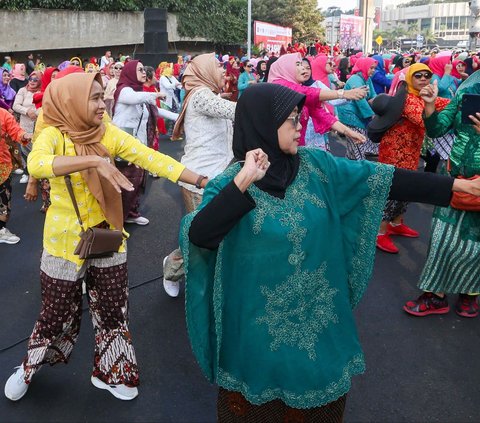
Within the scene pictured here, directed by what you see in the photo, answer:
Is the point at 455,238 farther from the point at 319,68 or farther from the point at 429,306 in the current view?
the point at 319,68

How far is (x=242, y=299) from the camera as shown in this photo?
1972 mm

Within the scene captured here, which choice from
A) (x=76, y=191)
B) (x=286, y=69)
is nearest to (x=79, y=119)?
(x=76, y=191)

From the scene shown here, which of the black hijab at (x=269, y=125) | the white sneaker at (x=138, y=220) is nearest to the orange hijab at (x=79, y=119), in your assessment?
the black hijab at (x=269, y=125)

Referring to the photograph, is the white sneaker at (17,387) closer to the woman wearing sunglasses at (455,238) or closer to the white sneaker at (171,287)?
the white sneaker at (171,287)

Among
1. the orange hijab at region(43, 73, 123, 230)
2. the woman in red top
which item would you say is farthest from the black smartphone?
the orange hijab at region(43, 73, 123, 230)

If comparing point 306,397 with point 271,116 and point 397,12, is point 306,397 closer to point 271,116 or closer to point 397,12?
point 271,116

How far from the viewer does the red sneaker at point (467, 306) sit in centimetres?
407

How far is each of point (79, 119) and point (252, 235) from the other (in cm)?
131

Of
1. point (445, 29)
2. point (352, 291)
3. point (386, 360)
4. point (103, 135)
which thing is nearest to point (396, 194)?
point (352, 291)

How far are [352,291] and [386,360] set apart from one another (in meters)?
1.55

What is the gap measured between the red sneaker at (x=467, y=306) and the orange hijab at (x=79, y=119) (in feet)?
9.12

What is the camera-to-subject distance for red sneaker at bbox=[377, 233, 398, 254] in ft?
17.7

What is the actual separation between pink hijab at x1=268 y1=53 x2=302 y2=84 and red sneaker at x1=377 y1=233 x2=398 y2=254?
1786mm

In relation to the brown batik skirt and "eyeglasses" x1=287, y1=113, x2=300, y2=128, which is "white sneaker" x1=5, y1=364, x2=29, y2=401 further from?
"eyeglasses" x1=287, y1=113, x2=300, y2=128
